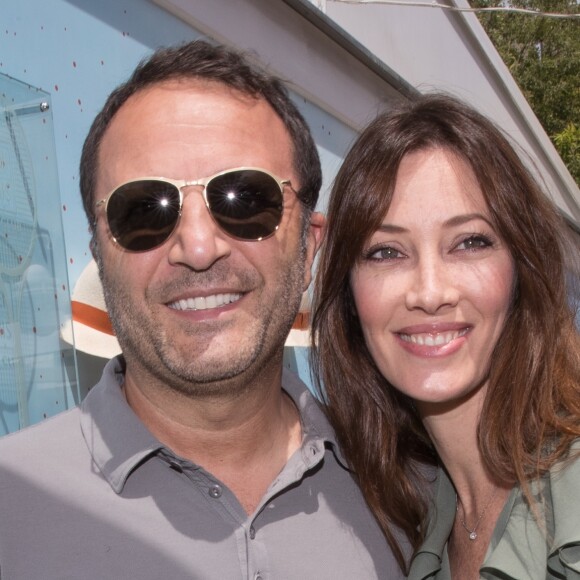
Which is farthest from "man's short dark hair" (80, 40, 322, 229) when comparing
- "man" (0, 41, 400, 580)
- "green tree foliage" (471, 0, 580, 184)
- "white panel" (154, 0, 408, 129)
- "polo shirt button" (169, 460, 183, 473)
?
"green tree foliage" (471, 0, 580, 184)

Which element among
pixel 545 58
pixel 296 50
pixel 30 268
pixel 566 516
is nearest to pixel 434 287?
pixel 566 516

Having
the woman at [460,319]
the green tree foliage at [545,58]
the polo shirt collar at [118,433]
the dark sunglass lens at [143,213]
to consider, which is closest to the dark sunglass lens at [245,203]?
the dark sunglass lens at [143,213]

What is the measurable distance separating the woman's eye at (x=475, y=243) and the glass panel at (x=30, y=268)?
1.36m

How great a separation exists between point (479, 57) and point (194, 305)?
6438 millimetres

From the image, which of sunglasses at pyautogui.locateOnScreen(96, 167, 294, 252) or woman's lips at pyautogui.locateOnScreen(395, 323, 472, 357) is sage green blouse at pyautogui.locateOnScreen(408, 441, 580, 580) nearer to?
woman's lips at pyautogui.locateOnScreen(395, 323, 472, 357)

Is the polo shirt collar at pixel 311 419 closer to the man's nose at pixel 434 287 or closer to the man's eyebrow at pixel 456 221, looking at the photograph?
the man's nose at pixel 434 287

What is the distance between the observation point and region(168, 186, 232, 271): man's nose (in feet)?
6.90

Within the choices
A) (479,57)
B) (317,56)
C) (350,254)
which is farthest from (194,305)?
(479,57)

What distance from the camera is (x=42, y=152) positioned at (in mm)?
2879

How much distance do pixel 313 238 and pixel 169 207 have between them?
504mm

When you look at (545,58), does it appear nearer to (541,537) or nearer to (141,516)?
(541,537)

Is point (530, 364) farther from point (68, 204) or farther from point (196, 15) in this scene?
point (196, 15)

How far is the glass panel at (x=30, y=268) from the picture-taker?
2684mm

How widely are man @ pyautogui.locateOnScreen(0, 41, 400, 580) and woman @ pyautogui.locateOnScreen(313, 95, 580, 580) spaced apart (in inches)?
6.3
